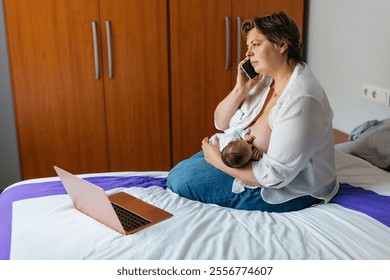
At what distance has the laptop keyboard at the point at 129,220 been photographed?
4.93ft

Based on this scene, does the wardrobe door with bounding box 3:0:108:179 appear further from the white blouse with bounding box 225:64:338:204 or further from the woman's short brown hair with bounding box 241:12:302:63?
the white blouse with bounding box 225:64:338:204

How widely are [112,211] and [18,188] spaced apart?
22.9 inches

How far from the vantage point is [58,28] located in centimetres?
291

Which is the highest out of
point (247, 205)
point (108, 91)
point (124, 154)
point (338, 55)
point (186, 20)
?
point (186, 20)

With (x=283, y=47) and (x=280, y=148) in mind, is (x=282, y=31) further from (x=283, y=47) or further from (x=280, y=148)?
(x=280, y=148)

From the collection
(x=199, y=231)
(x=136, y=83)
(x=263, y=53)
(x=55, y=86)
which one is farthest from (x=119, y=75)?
(x=199, y=231)

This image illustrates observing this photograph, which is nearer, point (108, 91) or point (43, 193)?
point (43, 193)

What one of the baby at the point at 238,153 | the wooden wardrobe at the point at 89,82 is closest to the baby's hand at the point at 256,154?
the baby at the point at 238,153

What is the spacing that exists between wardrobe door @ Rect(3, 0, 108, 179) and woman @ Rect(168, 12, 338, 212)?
136 cm

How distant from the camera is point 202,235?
4.79ft

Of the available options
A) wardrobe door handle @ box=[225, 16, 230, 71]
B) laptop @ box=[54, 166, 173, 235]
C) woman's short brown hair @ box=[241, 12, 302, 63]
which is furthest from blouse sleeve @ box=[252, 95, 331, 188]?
wardrobe door handle @ box=[225, 16, 230, 71]

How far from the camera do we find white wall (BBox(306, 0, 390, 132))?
97.8 inches
